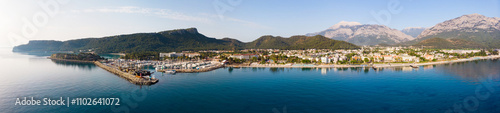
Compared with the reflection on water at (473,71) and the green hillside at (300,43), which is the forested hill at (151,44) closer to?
the green hillside at (300,43)

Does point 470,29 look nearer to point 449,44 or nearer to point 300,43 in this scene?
point 449,44

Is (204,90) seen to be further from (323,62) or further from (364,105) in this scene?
(323,62)

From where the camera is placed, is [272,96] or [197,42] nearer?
[272,96]

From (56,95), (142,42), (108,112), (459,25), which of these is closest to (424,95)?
(108,112)

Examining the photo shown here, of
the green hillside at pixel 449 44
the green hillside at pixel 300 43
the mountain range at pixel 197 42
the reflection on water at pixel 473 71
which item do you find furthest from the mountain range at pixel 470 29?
the reflection on water at pixel 473 71

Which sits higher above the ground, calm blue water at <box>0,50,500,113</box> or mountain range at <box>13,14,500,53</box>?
mountain range at <box>13,14,500,53</box>

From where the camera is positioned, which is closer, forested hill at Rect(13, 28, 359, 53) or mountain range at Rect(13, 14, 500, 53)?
forested hill at Rect(13, 28, 359, 53)

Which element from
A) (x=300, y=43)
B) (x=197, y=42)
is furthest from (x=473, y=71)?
(x=197, y=42)

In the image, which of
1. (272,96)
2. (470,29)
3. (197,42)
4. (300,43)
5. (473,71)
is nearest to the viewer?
(272,96)

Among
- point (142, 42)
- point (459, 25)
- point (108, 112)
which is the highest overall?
point (459, 25)

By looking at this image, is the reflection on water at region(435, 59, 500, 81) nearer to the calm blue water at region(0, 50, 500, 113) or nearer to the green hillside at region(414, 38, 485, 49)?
the calm blue water at region(0, 50, 500, 113)

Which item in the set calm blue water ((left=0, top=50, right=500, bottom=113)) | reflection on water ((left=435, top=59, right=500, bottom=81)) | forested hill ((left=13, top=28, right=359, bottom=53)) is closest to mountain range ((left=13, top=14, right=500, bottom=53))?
forested hill ((left=13, top=28, right=359, bottom=53))
